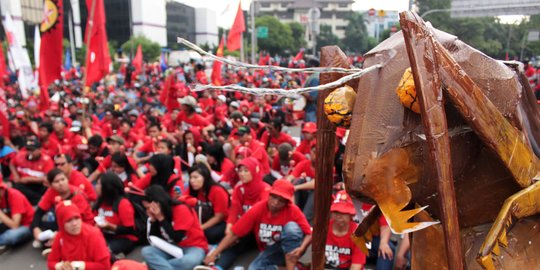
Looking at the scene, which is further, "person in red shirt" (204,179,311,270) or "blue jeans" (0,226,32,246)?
"blue jeans" (0,226,32,246)

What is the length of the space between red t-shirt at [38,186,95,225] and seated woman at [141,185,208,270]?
1014mm

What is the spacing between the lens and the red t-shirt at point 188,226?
4.83 m

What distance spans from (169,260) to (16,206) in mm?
2462

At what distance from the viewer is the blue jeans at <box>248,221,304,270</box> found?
451 centimetres

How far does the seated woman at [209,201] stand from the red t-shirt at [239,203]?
6.5 inches

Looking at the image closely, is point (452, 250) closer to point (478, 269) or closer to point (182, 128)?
point (478, 269)

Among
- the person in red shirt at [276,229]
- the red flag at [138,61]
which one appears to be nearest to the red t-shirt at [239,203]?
the person in red shirt at [276,229]

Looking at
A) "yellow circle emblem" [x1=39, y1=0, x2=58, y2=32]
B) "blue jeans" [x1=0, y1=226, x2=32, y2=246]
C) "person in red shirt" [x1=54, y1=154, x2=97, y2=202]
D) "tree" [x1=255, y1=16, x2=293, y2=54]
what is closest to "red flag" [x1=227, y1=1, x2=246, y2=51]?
"yellow circle emblem" [x1=39, y1=0, x2=58, y2=32]

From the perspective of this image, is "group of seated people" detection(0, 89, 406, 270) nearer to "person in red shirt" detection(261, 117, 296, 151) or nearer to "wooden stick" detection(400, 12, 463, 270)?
"person in red shirt" detection(261, 117, 296, 151)

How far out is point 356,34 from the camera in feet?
189

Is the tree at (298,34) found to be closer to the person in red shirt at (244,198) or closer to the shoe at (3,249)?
the person in red shirt at (244,198)

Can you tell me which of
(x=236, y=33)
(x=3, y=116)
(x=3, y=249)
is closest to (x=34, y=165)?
(x=3, y=116)

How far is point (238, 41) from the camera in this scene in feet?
44.0

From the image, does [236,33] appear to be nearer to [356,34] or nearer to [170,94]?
[170,94]
